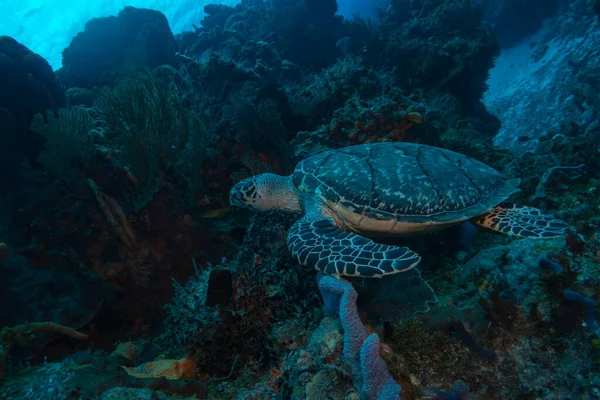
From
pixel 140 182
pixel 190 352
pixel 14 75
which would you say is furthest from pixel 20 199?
pixel 190 352

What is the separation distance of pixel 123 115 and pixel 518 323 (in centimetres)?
514

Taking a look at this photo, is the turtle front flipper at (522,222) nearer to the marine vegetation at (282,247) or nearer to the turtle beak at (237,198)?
the marine vegetation at (282,247)

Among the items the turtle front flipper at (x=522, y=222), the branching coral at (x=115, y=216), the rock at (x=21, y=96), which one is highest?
the rock at (x=21, y=96)

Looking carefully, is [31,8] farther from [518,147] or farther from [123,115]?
[518,147]

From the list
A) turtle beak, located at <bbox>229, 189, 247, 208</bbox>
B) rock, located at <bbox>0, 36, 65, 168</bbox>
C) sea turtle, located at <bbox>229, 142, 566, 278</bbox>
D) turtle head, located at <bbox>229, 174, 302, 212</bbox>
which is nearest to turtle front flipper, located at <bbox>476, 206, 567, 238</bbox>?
sea turtle, located at <bbox>229, 142, 566, 278</bbox>

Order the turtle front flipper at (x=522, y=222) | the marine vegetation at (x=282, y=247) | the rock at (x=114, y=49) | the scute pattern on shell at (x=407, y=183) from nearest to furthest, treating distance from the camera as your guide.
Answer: the marine vegetation at (x=282, y=247)
the turtle front flipper at (x=522, y=222)
the scute pattern on shell at (x=407, y=183)
the rock at (x=114, y=49)

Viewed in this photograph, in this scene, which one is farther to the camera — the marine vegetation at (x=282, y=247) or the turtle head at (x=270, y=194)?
the turtle head at (x=270, y=194)

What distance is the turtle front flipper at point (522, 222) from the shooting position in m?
2.64

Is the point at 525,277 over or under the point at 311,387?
under

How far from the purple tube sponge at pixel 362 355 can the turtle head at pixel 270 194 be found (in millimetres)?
2098

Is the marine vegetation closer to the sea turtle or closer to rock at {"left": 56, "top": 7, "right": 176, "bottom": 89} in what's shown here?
the sea turtle

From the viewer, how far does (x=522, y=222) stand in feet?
9.72

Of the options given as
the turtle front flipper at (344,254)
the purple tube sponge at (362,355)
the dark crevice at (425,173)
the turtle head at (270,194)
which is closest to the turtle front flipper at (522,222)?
the dark crevice at (425,173)

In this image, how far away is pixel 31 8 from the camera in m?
48.6
